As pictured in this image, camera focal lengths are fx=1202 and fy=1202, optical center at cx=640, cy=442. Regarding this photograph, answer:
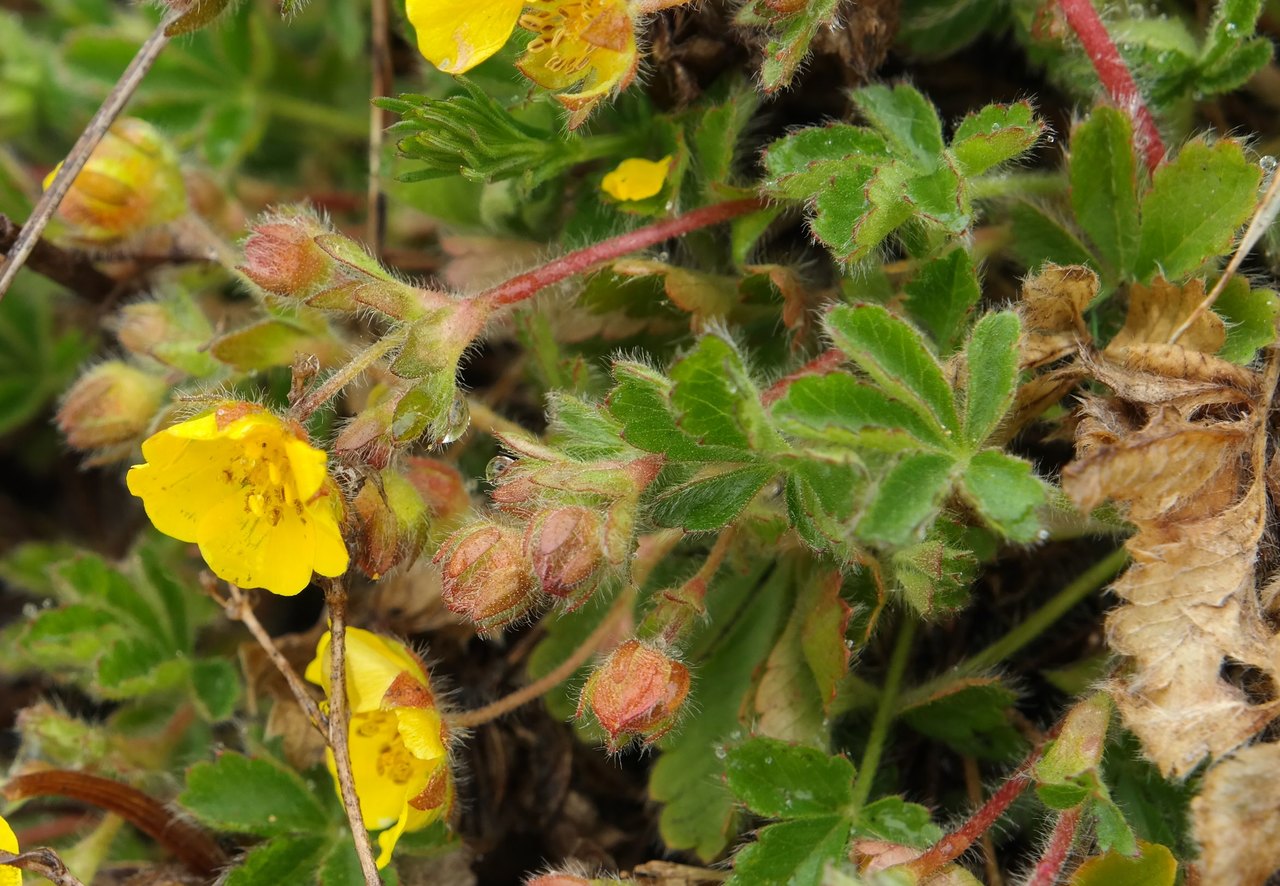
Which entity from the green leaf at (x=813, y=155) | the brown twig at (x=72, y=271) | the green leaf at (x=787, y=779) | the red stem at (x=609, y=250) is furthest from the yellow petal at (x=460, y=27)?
the green leaf at (x=787, y=779)

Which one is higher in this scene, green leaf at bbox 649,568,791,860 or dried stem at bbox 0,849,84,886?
green leaf at bbox 649,568,791,860

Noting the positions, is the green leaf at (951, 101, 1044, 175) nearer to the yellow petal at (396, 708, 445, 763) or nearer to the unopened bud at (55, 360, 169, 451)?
the yellow petal at (396, 708, 445, 763)

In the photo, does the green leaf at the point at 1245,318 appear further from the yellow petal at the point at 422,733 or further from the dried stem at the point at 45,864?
the dried stem at the point at 45,864

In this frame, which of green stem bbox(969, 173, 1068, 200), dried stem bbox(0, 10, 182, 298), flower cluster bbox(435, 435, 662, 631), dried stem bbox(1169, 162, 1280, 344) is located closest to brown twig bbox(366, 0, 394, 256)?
dried stem bbox(0, 10, 182, 298)

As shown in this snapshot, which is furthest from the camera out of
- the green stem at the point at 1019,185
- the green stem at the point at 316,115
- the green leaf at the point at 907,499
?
the green stem at the point at 316,115

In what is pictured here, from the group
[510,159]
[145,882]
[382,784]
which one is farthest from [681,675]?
[145,882]

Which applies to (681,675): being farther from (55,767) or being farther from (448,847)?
(55,767)

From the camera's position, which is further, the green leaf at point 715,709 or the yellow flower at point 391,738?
the green leaf at point 715,709

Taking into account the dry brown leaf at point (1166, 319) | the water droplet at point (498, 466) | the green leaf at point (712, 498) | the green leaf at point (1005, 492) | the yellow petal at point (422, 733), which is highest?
the dry brown leaf at point (1166, 319)
